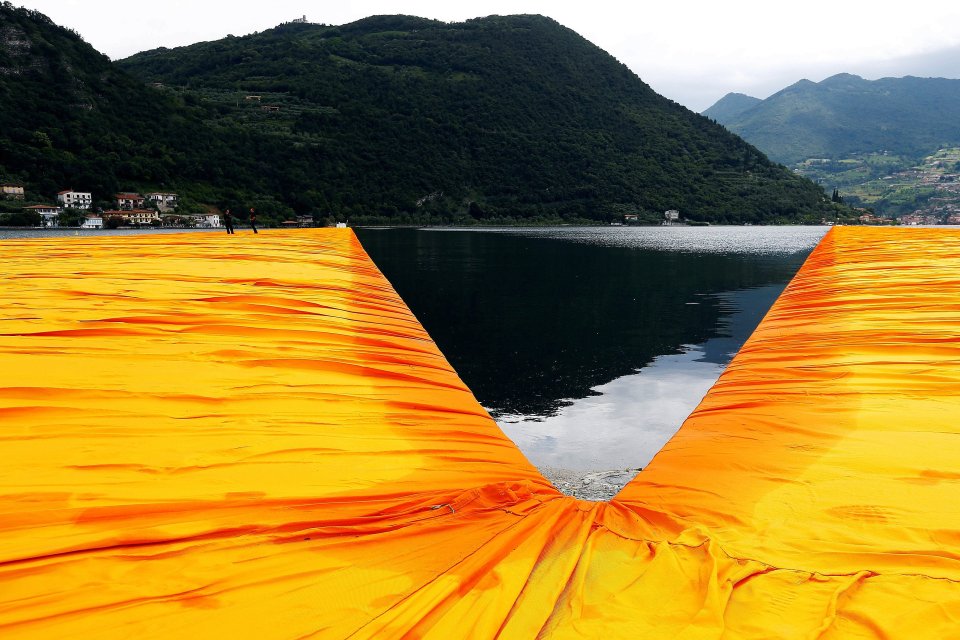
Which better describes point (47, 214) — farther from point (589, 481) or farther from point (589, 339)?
point (589, 481)

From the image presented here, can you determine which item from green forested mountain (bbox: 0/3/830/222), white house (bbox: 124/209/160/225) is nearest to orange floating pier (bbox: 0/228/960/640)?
white house (bbox: 124/209/160/225)

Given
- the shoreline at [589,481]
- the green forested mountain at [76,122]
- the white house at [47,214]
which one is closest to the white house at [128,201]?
the green forested mountain at [76,122]

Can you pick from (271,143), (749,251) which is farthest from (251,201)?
(749,251)

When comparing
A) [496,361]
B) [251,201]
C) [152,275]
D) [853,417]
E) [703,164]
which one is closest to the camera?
[853,417]

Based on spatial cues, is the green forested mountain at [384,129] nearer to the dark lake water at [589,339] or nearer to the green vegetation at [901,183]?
the green vegetation at [901,183]

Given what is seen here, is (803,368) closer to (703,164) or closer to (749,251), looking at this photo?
(749,251)

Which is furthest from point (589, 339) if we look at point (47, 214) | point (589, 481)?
point (47, 214)

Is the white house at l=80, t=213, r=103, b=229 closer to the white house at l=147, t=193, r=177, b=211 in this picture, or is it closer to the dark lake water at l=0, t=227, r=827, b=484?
the white house at l=147, t=193, r=177, b=211
